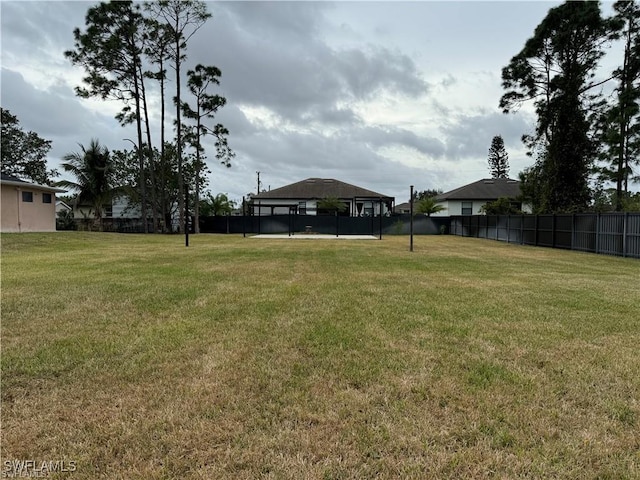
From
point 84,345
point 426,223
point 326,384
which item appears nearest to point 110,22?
point 426,223

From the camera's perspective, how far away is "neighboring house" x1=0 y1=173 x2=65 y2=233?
19.4m

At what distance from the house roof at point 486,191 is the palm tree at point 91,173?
30987 millimetres

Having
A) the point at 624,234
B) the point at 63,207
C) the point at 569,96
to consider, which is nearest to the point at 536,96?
the point at 569,96

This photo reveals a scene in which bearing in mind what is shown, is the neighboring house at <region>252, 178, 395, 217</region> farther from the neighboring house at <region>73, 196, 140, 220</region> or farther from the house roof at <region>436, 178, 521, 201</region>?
the neighboring house at <region>73, 196, 140, 220</region>

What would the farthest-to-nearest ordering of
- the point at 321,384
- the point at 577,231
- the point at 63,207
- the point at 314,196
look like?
the point at 314,196, the point at 63,207, the point at 577,231, the point at 321,384

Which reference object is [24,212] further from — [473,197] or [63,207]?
[473,197]

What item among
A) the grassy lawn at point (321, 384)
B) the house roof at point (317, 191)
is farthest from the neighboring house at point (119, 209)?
the grassy lawn at point (321, 384)

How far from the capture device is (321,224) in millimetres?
31281

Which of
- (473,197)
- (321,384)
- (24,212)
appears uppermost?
(473,197)

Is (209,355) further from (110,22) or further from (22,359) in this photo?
(110,22)

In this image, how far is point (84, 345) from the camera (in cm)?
358

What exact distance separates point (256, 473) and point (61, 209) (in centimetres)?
4228

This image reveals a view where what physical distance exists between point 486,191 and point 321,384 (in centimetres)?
4047

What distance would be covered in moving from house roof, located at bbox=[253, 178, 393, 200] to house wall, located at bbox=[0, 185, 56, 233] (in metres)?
20.7
